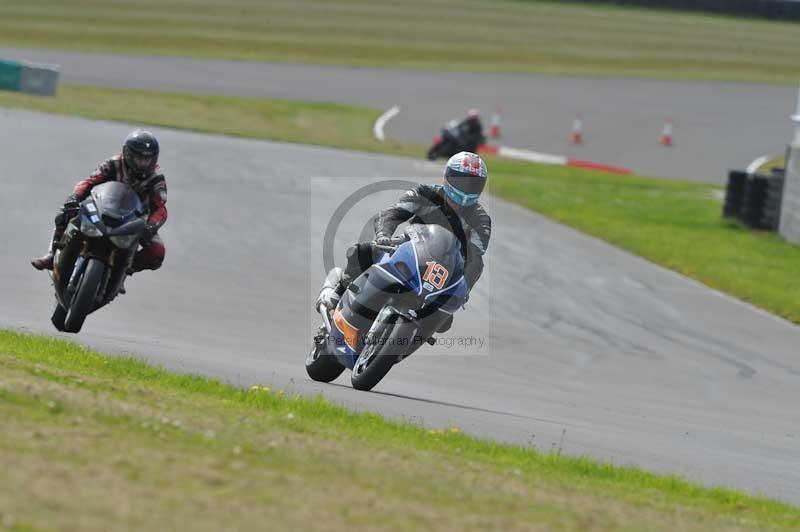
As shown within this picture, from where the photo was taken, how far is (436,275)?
9211mm

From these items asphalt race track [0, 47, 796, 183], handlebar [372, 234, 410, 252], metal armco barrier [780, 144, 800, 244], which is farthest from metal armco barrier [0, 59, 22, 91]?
handlebar [372, 234, 410, 252]

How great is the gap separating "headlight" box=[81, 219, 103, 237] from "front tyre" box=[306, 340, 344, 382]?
2.00 meters

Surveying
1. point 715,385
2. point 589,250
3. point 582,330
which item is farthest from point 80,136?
point 715,385

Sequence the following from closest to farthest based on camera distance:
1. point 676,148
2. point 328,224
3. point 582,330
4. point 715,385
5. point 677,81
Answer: point 715,385 < point 582,330 < point 328,224 < point 676,148 < point 677,81

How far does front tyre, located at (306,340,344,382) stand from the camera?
10.0 m

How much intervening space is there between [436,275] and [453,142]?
20755 millimetres

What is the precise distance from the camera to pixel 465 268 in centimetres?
970

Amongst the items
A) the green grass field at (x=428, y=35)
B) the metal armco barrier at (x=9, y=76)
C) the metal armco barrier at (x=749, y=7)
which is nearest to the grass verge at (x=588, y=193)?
the metal armco barrier at (x=9, y=76)

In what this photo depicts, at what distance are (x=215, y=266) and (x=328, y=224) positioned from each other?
Answer: 2.85 m

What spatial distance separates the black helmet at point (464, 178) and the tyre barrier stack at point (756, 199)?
13313 millimetres

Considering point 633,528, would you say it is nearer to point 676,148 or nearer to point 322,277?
point 322,277

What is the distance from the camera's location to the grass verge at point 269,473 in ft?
16.9

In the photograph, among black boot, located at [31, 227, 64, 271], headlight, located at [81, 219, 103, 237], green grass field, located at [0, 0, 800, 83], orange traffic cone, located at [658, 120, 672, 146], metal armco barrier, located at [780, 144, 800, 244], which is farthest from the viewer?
green grass field, located at [0, 0, 800, 83]

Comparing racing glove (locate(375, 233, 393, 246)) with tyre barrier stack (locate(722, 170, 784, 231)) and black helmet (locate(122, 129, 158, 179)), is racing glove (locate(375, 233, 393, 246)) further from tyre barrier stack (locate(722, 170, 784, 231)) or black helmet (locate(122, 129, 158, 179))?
tyre barrier stack (locate(722, 170, 784, 231))
